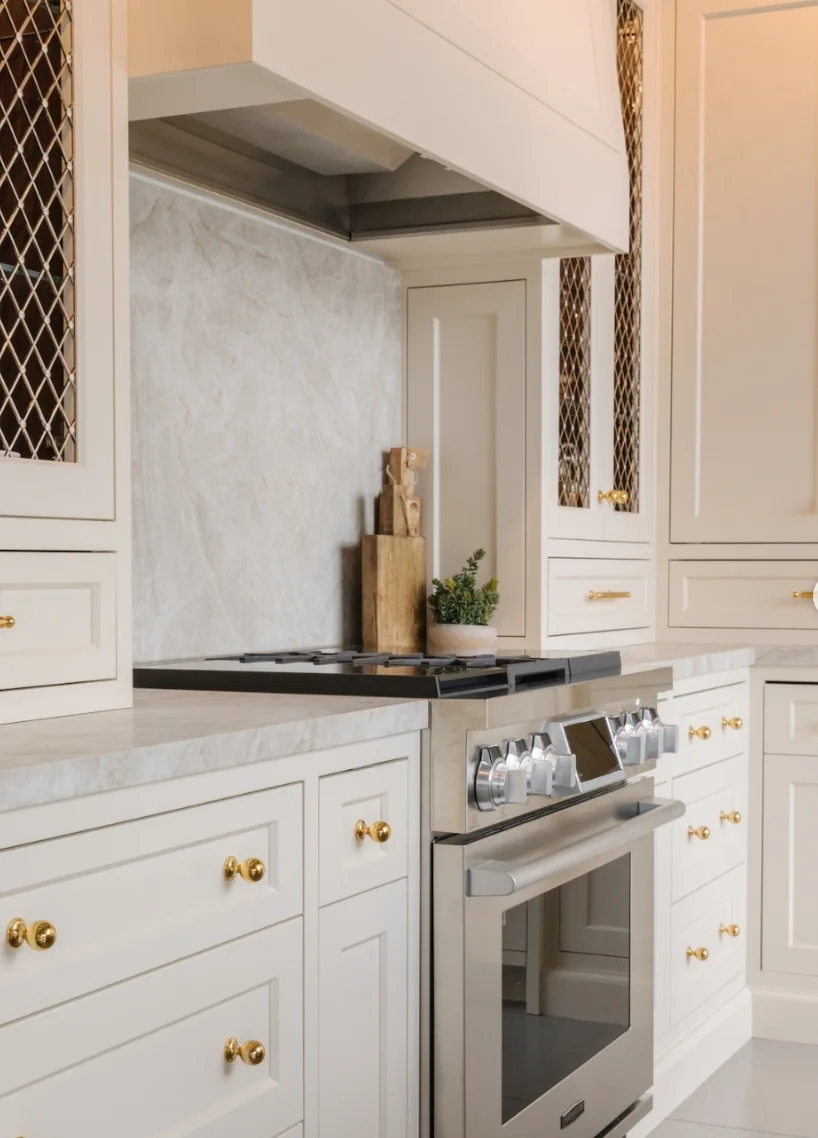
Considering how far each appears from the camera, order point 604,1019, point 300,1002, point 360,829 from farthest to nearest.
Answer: point 604,1019
point 360,829
point 300,1002

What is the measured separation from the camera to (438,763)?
190 cm

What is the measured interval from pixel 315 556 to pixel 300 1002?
1.31 m

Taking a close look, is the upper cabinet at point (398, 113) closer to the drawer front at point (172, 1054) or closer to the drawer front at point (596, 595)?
the drawer front at point (596, 595)

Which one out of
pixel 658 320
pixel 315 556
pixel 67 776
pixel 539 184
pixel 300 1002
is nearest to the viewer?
pixel 67 776

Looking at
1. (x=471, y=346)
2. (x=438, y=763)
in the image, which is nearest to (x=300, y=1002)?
(x=438, y=763)

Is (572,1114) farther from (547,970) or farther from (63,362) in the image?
(63,362)

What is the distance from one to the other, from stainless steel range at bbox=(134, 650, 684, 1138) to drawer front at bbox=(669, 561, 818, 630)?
1.06 meters

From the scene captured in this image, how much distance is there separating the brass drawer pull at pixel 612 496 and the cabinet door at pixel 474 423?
34 centimetres

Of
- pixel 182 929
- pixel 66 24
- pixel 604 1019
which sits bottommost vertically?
pixel 604 1019

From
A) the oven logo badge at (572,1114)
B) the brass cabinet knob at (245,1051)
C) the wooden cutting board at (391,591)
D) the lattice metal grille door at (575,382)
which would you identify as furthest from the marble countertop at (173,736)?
the lattice metal grille door at (575,382)

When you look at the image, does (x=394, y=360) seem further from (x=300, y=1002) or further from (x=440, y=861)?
(x=300, y=1002)

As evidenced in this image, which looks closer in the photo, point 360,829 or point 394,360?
point 360,829

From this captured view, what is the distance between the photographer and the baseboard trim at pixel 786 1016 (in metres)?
3.37

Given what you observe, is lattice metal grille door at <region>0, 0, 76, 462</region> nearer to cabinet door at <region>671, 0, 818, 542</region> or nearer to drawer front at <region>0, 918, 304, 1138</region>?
drawer front at <region>0, 918, 304, 1138</region>
